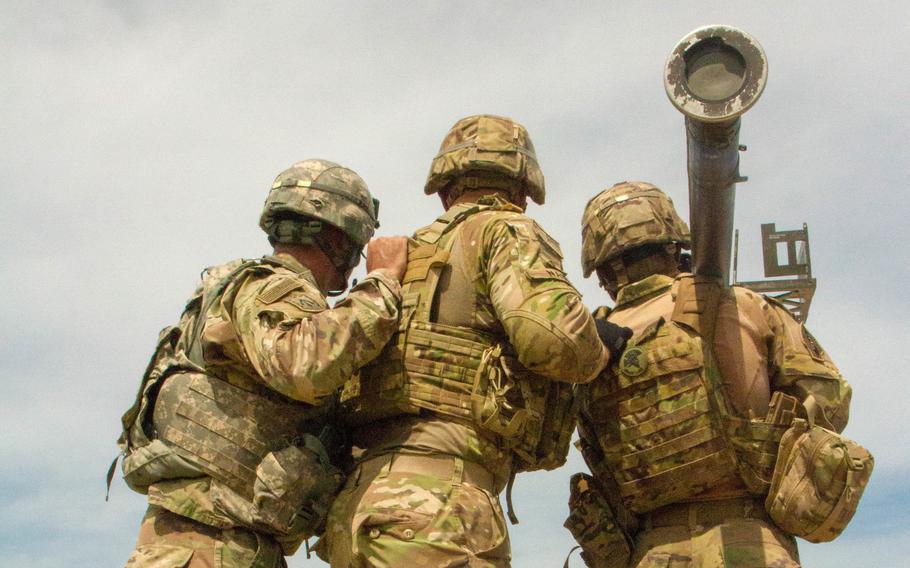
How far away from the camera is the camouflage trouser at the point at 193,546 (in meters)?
6.29

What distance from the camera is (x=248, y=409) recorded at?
257 inches

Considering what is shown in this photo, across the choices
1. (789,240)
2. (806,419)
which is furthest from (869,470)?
(789,240)

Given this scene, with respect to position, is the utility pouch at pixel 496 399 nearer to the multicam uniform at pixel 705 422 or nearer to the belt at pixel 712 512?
the multicam uniform at pixel 705 422

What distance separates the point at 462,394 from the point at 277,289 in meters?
1.21

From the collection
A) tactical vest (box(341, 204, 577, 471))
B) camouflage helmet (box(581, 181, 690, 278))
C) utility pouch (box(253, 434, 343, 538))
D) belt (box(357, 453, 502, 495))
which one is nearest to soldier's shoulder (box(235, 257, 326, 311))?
tactical vest (box(341, 204, 577, 471))

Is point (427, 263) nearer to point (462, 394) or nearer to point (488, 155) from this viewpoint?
point (462, 394)

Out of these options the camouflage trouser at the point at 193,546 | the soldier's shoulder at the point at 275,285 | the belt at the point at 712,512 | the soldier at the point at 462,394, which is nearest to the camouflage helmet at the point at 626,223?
the soldier at the point at 462,394

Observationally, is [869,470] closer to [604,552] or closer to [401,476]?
[604,552]

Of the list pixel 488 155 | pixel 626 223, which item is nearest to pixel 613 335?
pixel 626 223

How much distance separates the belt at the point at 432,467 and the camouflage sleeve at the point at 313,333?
49 centimetres

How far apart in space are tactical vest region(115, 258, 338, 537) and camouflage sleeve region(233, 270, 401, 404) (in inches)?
15.1

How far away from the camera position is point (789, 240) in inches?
659

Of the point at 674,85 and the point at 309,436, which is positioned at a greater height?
the point at 674,85

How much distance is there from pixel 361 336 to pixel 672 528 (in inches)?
103
